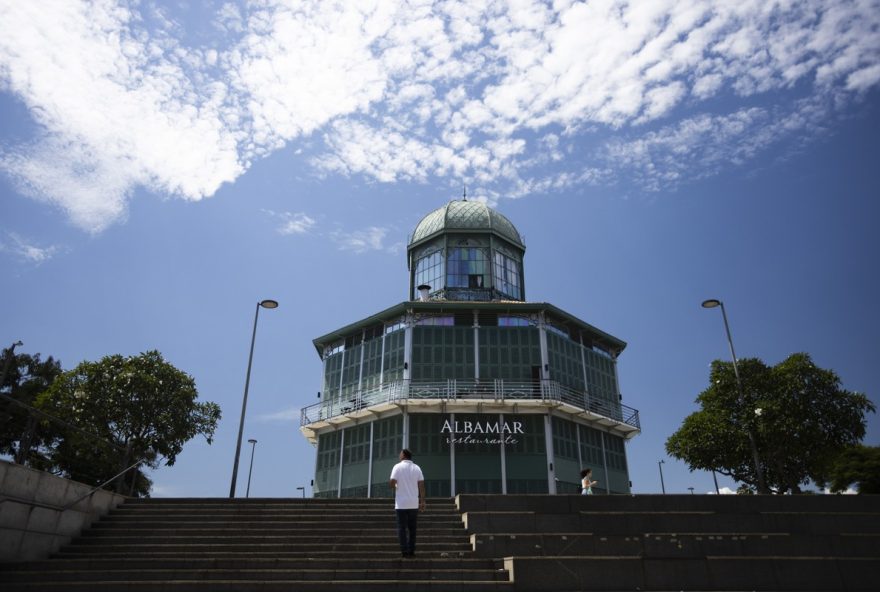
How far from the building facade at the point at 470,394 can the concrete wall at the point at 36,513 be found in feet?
53.1

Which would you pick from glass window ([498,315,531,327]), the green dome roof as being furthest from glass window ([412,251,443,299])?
glass window ([498,315,531,327])

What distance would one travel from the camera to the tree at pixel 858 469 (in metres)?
26.0

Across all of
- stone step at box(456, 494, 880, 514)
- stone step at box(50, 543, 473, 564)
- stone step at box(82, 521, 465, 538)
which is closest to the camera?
stone step at box(50, 543, 473, 564)

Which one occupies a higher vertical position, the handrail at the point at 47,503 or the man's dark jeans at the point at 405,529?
the handrail at the point at 47,503

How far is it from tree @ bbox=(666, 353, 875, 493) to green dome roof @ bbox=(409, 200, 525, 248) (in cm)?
1370

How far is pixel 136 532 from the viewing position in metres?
13.9

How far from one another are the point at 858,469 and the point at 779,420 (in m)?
3.99

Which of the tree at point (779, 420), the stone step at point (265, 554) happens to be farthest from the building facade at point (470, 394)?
the stone step at point (265, 554)

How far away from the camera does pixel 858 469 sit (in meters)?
26.5

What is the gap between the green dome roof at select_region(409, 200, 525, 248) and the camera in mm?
36344

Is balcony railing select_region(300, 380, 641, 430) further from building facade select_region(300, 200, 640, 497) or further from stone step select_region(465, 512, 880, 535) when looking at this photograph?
stone step select_region(465, 512, 880, 535)

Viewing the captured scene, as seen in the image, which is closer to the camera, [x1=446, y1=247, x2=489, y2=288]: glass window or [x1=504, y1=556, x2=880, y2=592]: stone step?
[x1=504, y1=556, x2=880, y2=592]: stone step

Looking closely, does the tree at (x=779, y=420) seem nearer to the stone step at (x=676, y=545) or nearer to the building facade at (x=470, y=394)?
the building facade at (x=470, y=394)

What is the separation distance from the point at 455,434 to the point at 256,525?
15.3m
